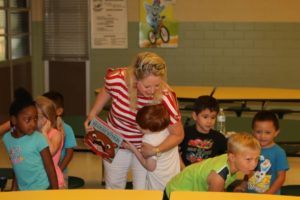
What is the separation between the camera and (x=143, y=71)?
11.9 ft

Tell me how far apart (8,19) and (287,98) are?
4183 mm

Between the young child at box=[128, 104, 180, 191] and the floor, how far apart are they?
235 centimetres

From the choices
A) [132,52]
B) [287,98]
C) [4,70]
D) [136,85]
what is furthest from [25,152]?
[132,52]

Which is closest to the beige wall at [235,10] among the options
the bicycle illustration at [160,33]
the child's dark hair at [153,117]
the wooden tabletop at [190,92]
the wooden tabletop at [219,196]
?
the bicycle illustration at [160,33]

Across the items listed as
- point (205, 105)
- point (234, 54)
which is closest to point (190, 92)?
point (234, 54)

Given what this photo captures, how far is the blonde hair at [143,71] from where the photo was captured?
3.60 metres

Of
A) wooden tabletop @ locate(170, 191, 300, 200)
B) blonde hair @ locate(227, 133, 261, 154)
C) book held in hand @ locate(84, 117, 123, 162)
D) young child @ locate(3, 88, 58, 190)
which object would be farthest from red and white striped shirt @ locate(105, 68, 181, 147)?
wooden tabletop @ locate(170, 191, 300, 200)

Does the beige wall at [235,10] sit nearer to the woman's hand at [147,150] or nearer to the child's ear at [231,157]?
the woman's hand at [147,150]

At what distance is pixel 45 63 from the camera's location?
31.4ft

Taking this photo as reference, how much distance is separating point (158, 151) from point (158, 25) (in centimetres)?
566

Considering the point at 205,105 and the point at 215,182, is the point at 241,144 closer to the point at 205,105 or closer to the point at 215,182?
the point at 215,182

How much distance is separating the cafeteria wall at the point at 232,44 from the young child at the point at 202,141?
498 centimetres

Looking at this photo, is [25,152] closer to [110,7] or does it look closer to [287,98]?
[287,98]

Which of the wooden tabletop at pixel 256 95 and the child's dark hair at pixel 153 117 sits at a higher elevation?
the child's dark hair at pixel 153 117
